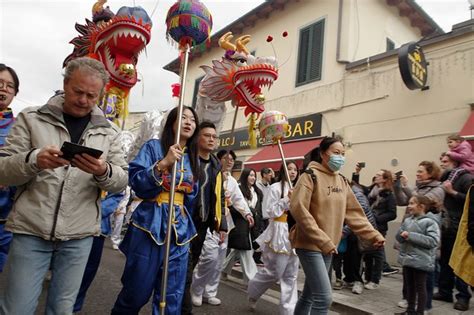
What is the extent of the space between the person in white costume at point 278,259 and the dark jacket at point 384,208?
8.07 feet

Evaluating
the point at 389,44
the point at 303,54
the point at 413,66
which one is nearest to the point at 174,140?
the point at 413,66

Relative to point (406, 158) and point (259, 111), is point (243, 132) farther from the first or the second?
point (259, 111)

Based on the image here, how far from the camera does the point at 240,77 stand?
4574 millimetres

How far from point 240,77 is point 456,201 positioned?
3366 mm

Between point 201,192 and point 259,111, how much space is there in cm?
152

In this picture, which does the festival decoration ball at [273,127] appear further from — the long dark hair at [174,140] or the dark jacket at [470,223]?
the dark jacket at [470,223]

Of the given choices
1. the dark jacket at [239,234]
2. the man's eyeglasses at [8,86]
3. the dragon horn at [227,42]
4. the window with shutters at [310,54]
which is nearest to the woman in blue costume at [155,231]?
the man's eyeglasses at [8,86]

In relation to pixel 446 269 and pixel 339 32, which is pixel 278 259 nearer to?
pixel 446 269

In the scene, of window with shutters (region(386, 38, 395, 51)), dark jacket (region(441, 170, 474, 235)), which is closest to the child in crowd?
dark jacket (region(441, 170, 474, 235))

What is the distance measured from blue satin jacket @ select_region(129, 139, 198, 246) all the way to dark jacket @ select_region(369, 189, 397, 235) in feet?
14.5

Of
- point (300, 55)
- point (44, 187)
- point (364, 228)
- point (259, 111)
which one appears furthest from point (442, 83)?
point (44, 187)

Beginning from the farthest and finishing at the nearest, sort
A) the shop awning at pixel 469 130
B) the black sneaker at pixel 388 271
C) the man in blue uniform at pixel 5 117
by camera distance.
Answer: the black sneaker at pixel 388 271, the shop awning at pixel 469 130, the man in blue uniform at pixel 5 117

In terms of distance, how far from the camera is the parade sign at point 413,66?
338 inches

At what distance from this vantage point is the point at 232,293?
18.8ft
